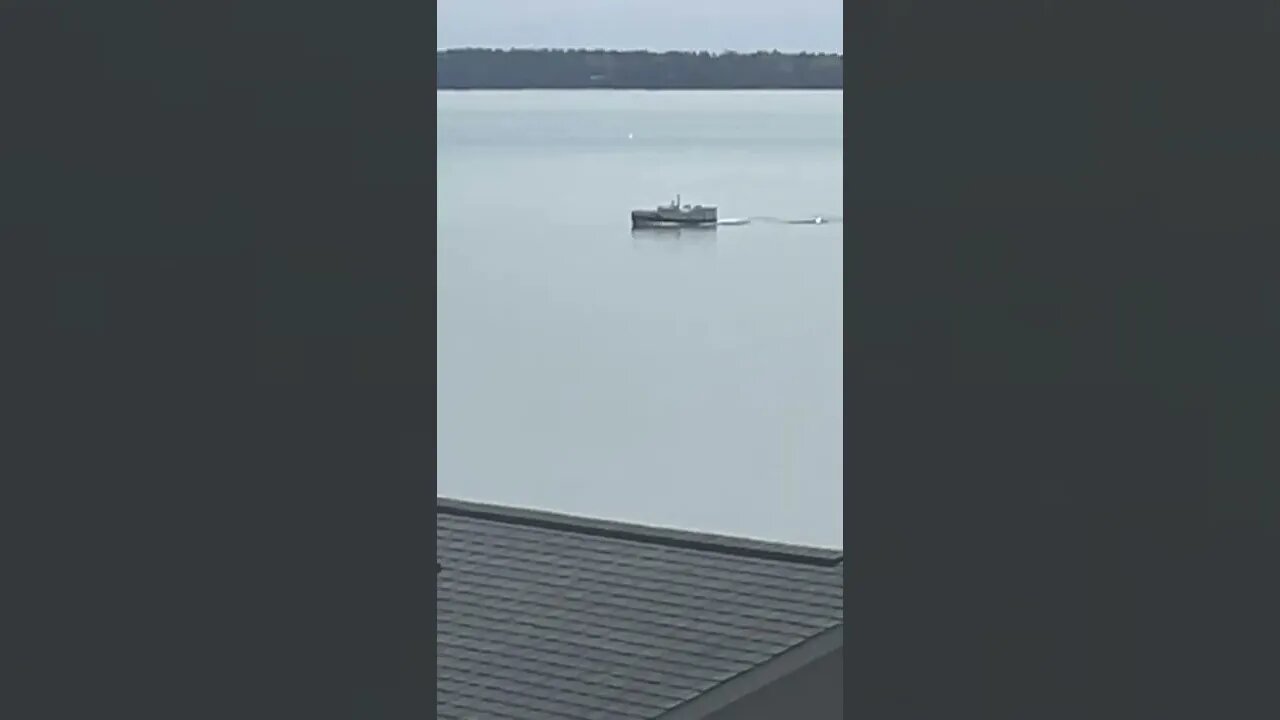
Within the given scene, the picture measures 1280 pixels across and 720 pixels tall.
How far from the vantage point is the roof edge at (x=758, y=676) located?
19.9 feet

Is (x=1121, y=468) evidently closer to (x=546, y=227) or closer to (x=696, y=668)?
(x=696, y=668)

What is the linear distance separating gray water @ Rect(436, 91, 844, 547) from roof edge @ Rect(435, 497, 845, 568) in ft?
1.29

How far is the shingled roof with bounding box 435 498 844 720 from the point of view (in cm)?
621

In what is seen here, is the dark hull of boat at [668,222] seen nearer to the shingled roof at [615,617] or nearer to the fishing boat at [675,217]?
the fishing boat at [675,217]

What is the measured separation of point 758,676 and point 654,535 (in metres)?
2.10

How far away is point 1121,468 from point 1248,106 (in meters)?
0.38

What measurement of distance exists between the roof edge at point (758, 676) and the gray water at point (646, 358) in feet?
4.17

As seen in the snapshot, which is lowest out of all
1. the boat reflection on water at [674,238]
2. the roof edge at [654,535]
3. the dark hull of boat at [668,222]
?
the roof edge at [654,535]

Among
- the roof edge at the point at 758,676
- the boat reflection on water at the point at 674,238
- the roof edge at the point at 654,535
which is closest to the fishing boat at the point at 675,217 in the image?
the boat reflection on water at the point at 674,238

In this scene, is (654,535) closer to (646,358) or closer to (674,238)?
(646,358)

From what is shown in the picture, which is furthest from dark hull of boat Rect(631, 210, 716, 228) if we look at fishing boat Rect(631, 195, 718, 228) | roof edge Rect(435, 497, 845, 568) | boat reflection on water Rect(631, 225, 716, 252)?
roof edge Rect(435, 497, 845, 568)

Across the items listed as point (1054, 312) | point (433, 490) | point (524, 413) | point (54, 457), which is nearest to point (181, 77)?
point (54, 457)

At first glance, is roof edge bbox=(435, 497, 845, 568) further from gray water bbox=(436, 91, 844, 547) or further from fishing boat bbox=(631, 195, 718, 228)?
fishing boat bbox=(631, 195, 718, 228)

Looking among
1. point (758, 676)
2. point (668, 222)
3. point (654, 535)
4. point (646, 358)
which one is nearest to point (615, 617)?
point (758, 676)
